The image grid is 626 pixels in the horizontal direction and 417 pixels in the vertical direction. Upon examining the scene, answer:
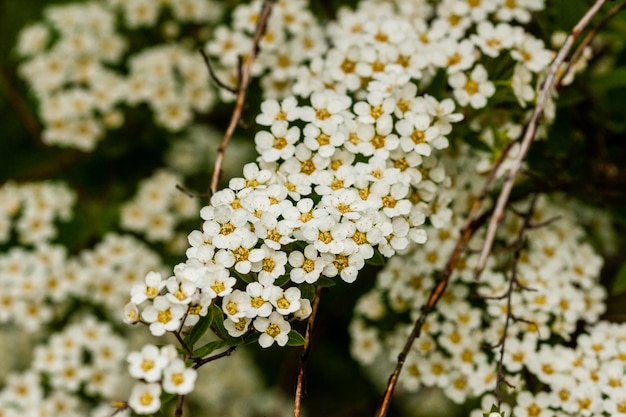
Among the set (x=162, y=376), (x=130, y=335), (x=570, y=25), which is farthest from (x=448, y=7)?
(x=130, y=335)

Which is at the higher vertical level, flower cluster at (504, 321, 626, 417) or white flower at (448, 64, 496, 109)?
white flower at (448, 64, 496, 109)

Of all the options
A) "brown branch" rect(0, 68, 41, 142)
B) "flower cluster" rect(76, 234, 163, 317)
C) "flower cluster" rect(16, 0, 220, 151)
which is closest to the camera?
"flower cluster" rect(76, 234, 163, 317)

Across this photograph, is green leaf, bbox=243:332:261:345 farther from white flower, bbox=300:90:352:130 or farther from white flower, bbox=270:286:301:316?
white flower, bbox=300:90:352:130

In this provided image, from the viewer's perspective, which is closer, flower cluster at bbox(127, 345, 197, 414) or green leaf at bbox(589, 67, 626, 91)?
flower cluster at bbox(127, 345, 197, 414)

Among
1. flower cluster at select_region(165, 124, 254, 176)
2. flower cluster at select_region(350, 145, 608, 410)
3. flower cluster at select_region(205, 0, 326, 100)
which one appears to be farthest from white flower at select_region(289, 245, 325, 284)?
flower cluster at select_region(165, 124, 254, 176)

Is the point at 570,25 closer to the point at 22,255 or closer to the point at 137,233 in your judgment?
the point at 137,233

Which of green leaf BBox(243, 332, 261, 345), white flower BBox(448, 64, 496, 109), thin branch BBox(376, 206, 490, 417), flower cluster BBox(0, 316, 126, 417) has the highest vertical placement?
white flower BBox(448, 64, 496, 109)

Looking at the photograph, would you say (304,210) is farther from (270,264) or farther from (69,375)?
(69,375)

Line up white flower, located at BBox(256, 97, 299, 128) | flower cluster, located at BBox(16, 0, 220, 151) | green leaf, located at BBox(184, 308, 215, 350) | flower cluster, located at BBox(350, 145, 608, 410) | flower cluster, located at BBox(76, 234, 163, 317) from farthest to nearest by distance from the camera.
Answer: flower cluster, located at BBox(16, 0, 220, 151) < flower cluster, located at BBox(76, 234, 163, 317) < flower cluster, located at BBox(350, 145, 608, 410) < white flower, located at BBox(256, 97, 299, 128) < green leaf, located at BBox(184, 308, 215, 350)

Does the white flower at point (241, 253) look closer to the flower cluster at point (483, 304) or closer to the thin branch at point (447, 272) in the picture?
the thin branch at point (447, 272)

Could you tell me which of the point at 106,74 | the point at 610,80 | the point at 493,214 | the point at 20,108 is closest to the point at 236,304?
the point at 493,214
